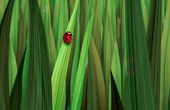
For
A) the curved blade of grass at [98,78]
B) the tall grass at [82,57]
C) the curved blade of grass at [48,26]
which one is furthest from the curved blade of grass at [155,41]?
the curved blade of grass at [48,26]

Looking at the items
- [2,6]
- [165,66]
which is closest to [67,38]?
[2,6]

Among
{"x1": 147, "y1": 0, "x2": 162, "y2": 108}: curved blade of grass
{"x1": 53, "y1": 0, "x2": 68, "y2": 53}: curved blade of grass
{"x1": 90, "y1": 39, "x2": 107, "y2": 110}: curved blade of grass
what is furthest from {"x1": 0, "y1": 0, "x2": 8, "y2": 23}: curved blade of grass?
{"x1": 147, "y1": 0, "x2": 162, "y2": 108}: curved blade of grass

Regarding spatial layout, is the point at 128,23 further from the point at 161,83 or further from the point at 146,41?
the point at 161,83

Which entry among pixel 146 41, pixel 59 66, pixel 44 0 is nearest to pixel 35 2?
pixel 44 0

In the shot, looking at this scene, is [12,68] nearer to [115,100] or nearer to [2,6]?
[2,6]

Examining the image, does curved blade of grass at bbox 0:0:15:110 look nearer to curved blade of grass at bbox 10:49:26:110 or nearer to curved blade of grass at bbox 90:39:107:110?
curved blade of grass at bbox 10:49:26:110

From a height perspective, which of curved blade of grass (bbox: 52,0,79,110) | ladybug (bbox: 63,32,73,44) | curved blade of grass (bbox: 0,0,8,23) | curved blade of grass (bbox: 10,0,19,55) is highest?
curved blade of grass (bbox: 0,0,8,23)
